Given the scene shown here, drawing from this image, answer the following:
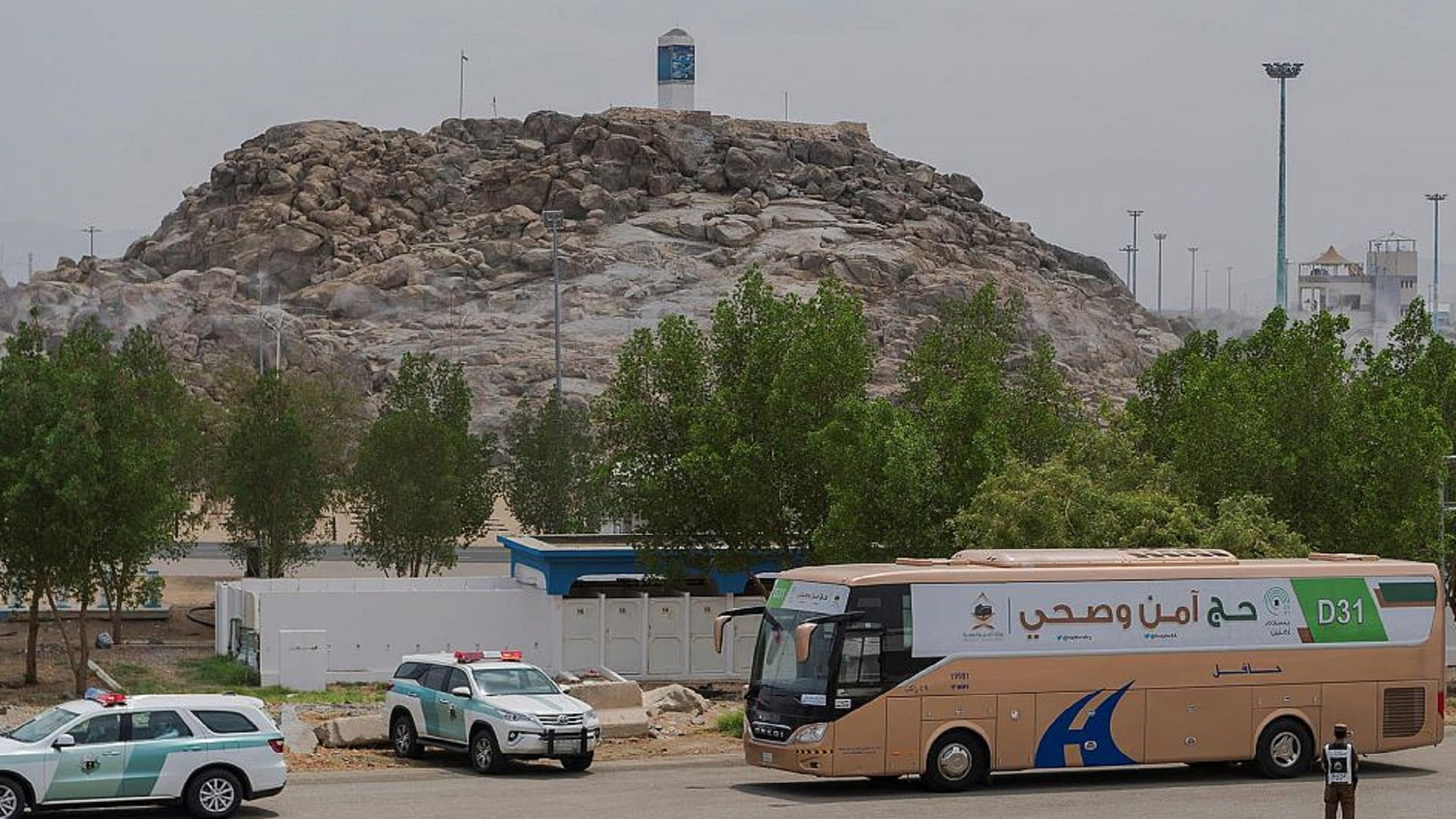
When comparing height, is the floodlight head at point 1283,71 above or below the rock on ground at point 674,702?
above

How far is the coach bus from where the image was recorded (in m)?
23.9

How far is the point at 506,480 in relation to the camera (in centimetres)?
6800

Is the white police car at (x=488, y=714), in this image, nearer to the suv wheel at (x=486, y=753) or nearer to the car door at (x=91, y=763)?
the suv wheel at (x=486, y=753)

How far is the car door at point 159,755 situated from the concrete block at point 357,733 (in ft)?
22.8

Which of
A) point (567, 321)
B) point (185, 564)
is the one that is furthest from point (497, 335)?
point (185, 564)

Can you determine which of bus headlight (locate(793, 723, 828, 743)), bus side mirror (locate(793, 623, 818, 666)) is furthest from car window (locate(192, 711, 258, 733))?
bus headlight (locate(793, 723, 828, 743))

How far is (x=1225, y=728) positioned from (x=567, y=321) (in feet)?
374

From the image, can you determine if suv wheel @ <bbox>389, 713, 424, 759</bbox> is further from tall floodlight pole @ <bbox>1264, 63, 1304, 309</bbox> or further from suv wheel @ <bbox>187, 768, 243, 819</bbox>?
tall floodlight pole @ <bbox>1264, 63, 1304, 309</bbox>

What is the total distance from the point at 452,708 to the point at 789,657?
5.04m

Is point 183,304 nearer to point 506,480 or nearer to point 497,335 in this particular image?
point 497,335

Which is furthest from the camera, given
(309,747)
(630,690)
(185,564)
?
(185,564)

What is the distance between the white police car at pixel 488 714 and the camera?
25.7 m

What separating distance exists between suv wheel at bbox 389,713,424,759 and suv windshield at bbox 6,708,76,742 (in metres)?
6.78

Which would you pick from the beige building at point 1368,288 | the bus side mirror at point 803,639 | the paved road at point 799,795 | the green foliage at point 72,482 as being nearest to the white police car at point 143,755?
the paved road at point 799,795
